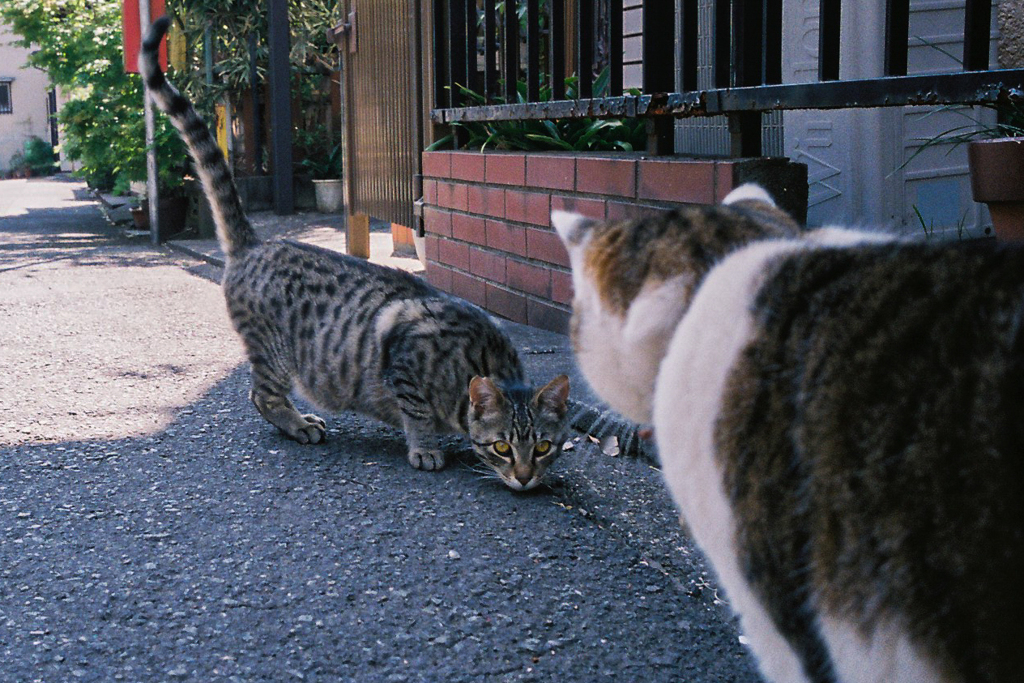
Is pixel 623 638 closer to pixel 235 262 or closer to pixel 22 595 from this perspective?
pixel 22 595

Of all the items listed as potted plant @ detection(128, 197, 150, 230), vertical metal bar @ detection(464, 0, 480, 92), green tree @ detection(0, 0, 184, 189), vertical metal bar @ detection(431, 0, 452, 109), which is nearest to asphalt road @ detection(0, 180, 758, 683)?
vertical metal bar @ detection(464, 0, 480, 92)

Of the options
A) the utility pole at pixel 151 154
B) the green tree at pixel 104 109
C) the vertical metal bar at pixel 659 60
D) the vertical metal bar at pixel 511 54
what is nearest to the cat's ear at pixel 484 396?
the vertical metal bar at pixel 659 60

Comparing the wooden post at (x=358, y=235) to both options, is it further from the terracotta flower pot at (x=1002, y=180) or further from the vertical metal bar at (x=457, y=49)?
the terracotta flower pot at (x=1002, y=180)

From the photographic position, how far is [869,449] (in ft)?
3.60

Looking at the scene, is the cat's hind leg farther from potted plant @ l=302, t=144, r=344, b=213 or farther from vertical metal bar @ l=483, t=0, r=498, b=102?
potted plant @ l=302, t=144, r=344, b=213

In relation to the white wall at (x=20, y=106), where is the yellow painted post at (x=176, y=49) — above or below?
below

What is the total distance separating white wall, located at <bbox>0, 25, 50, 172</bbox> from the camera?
41.4m

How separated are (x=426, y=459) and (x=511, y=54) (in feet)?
8.61

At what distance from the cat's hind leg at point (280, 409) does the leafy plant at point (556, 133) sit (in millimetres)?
1836

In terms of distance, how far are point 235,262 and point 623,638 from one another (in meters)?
2.52

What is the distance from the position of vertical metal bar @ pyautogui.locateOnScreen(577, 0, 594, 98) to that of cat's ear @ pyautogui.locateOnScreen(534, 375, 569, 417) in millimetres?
1731

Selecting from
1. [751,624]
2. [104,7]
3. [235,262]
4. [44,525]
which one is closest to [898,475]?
[751,624]

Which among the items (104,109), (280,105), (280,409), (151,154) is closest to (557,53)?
(280,409)

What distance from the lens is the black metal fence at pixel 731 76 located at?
3.07m
